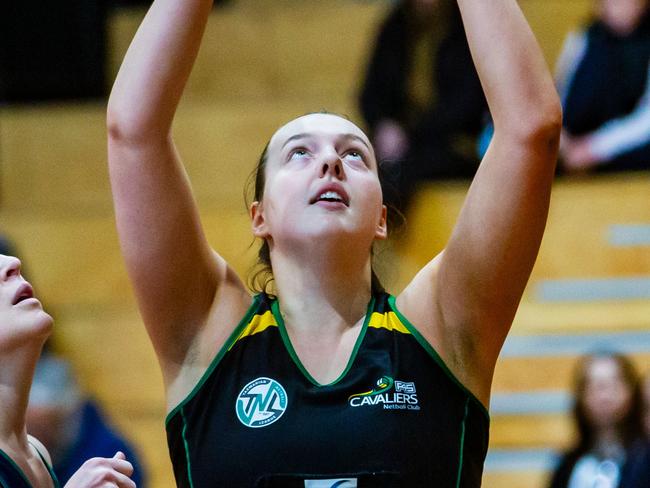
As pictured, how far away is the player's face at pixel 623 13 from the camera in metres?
6.14

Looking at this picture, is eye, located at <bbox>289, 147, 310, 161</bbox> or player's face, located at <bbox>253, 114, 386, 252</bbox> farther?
eye, located at <bbox>289, 147, 310, 161</bbox>

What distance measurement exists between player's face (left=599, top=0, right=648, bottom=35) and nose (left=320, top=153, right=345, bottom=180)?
3.94 meters

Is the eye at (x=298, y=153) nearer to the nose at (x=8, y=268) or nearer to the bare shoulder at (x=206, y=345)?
the bare shoulder at (x=206, y=345)

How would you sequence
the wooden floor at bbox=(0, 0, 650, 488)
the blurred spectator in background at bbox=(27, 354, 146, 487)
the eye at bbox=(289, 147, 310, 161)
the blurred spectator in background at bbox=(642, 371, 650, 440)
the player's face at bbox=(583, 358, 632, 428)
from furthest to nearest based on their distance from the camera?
the wooden floor at bbox=(0, 0, 650, 488)
the player's face at bbox=(583, 358, 632, 428)
the blurred spectator in background at bbox=(642, 371, 650, 440)
the blurred spectator in background at bbox=(27, 354, 146, 487)
the eye at bbox=(289, 147, 310, 161)

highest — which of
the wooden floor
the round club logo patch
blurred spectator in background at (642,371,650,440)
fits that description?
the wooden floor

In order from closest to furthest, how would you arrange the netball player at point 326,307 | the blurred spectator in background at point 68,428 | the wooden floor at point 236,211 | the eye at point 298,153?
1. the netball player at point 326,307
2. the eye at point 298,153
3. the blurred spectator in background at point 68,428
4. the wooden floor at point 236,211

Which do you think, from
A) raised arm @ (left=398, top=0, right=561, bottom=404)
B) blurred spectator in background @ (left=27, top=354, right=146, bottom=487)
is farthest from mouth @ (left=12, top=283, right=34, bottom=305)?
blurred spectator in background @ (left=27, top=354, right=146, bottom=487)

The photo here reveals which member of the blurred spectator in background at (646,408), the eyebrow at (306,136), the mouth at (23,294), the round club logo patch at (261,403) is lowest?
the round club logo patch at (261,403)

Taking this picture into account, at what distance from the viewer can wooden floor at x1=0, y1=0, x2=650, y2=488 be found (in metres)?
5.78

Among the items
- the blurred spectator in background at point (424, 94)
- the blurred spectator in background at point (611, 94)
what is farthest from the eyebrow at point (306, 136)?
the blurred spectator in background at point (611, 94)

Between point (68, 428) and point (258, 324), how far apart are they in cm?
210

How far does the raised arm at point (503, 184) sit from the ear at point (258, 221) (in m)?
0.41

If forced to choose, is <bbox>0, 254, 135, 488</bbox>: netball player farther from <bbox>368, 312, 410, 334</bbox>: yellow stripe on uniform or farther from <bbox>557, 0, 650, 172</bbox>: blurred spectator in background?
<bbox>557, 0, 650, 172</bbox>: blurred spectator in background

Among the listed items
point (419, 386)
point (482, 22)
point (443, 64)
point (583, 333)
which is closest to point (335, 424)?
point (419, 386)
